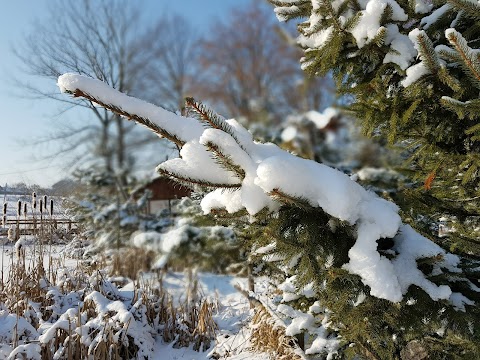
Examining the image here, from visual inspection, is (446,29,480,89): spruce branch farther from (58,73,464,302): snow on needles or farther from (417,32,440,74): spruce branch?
(58,73,464,302): snow on needles

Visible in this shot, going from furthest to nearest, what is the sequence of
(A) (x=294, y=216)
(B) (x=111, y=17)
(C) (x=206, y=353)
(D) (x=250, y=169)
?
1. (B) (x=111, y=17)
2. (C) (x=206, y=353)
3. (A) (x=294, y=216)
4. (D) (x=250, y=169)

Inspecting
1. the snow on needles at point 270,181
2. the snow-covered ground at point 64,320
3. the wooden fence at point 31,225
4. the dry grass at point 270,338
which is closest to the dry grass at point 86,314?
the snow-covered ground at point 64,320

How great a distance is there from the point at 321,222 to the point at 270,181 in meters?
0.31

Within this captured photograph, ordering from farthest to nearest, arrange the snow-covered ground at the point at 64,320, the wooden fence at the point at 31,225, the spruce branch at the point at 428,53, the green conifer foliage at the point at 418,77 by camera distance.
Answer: the wooden fence at the point at 31,225, the snow-covered ground at the point at 64,320, the green conifer foliage at the point at 418,77, the spruce branch at the point at 428,53

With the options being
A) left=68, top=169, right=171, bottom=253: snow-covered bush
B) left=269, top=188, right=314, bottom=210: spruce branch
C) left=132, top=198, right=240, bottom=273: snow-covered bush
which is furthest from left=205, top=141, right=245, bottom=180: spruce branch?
left=68, top=169, right=171, bottom=253: snow-covered bush

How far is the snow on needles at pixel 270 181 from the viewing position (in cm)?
107

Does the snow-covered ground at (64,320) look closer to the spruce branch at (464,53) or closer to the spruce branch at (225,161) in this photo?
the spruce branch at (225,161)

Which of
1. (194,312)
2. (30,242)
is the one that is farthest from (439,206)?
A: (30,242)

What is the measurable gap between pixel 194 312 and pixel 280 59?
10.4 m

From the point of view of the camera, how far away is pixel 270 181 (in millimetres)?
1056

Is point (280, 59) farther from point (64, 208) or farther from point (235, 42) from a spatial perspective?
point (64, 208)

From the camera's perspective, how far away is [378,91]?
1951 millimetres

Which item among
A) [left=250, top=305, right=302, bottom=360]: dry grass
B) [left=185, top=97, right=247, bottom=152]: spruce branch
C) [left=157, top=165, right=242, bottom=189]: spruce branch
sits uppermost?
[left=185, top=97, right=247, bottom=152]: spruce branch

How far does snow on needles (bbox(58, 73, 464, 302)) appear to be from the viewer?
1068mm
